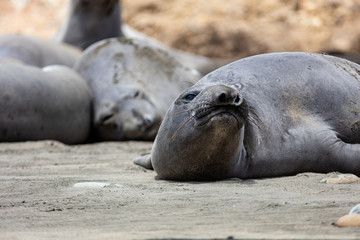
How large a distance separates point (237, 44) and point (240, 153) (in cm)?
859

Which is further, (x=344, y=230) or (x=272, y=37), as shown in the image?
(x=272, y=37)

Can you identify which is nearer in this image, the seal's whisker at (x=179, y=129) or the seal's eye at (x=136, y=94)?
the seal's whisker at (x=179, y=129)

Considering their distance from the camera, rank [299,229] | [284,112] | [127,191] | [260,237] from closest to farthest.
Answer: [260,237], [299,229], [127,191], [284,112]

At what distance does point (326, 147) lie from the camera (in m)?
3.93

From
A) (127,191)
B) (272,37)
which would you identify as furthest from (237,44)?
(127,191)

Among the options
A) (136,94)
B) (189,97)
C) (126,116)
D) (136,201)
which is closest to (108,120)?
(126,116)

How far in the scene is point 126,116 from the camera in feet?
22.7

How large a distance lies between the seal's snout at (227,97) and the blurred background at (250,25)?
8616mm

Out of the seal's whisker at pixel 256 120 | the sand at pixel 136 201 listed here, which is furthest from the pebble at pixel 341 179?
the seal's whisker at pixel 256 120

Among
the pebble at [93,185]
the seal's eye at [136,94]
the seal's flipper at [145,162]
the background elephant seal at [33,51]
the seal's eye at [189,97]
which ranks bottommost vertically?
the background elephant seal at [33,51]

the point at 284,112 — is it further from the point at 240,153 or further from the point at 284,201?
the point at 284,201

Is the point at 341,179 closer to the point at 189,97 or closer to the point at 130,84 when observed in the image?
the point at 189,97

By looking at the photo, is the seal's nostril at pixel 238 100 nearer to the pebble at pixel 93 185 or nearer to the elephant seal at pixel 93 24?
the pebble at pixel 93 185

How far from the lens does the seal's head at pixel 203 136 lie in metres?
3.48
